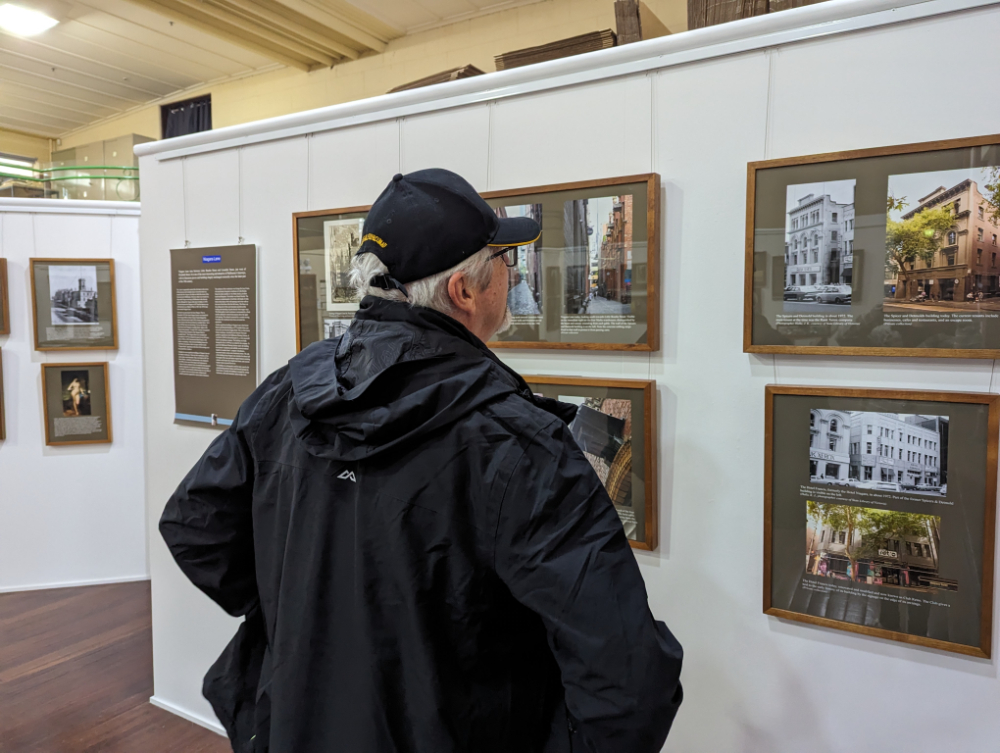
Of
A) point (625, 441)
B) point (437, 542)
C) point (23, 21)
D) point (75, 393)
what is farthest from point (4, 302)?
point (437, 542)

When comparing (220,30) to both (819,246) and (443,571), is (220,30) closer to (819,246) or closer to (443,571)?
(819,246)

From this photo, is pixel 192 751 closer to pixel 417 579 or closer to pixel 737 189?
pixel 417 579

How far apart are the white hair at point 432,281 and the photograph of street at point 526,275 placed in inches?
29.0

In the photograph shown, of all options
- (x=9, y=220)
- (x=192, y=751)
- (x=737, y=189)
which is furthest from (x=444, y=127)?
(x=9, y=220)

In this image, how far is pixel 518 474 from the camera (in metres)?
0.97

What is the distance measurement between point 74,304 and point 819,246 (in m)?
4.51

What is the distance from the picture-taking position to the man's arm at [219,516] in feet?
4.14

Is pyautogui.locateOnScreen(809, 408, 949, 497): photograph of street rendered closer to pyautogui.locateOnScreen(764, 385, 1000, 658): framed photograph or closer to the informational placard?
pyautogui.locateOnScreen(764, 385, 1000, 658): framed photograph

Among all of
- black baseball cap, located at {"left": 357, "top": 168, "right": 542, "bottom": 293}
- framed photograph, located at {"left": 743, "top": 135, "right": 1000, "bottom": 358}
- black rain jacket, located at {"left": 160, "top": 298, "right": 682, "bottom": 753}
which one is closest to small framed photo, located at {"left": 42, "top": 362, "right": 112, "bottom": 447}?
black rain jacket, located at {"left": 160, "top": 298, "right": 682, "bottom": 753}

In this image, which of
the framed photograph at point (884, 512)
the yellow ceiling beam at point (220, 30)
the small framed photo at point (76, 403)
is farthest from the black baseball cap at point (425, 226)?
the yellow ceiling beam at point (220, 30)

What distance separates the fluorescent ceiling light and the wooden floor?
4.48 meters

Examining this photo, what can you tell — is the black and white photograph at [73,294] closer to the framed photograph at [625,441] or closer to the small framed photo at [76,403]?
the small framed photo at [76,403]

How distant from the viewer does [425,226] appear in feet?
3.60

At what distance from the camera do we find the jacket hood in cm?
99
